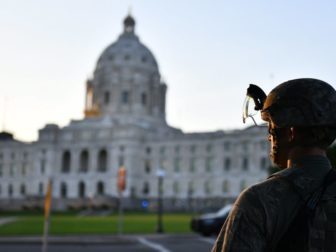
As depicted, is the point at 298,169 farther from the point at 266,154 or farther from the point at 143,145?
the point at 143,145

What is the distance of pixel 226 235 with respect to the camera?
2502mm

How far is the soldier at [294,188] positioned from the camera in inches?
97.6

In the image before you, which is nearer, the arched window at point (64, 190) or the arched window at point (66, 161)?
the arched window at point (64, 190)

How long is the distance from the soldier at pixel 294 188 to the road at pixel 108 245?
18.9 metres

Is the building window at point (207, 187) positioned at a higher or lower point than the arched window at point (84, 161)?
lower

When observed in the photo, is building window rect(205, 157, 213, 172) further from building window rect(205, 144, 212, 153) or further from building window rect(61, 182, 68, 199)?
building window rect(61, 182, 68, 199)

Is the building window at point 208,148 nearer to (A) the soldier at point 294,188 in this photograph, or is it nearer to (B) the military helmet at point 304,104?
(A) the soldier at point 294,188

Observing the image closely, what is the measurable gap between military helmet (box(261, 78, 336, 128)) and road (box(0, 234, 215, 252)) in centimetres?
1890

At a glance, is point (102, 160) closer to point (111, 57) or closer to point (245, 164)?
point (111, 57)

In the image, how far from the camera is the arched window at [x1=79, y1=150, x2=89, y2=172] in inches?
4394

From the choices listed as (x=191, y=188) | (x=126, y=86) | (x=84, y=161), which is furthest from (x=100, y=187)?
(x=126, y=86)

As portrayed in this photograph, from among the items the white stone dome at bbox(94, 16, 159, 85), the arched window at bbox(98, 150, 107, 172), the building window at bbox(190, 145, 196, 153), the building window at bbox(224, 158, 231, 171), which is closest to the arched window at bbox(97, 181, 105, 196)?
the arched window at bbox(98, 150, 107, 172)

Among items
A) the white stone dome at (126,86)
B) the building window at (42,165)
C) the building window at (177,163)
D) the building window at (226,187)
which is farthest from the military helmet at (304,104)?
the building window at (42,165)

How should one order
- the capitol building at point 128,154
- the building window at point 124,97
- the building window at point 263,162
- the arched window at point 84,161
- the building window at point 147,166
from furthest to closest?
the building window at point 124,97 < the arched window at point 84,161 < the building window at point 147,166 < the capitol building at point 128,154 < the building window at point 263,162
